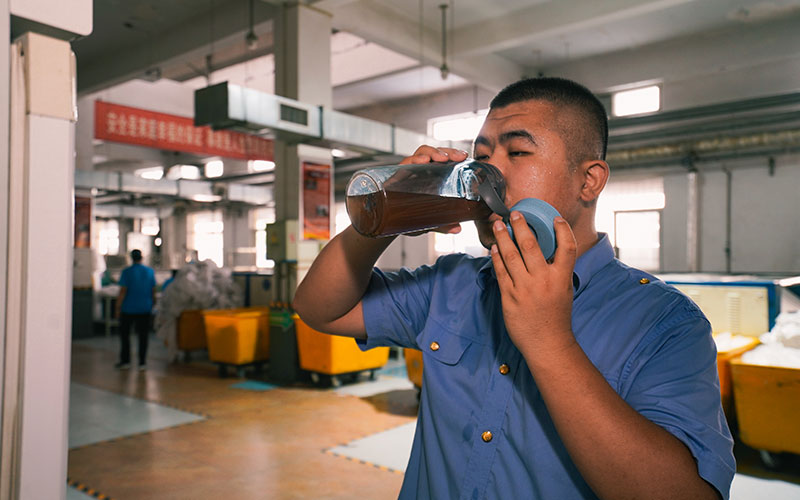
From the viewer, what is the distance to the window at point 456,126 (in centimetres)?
1205

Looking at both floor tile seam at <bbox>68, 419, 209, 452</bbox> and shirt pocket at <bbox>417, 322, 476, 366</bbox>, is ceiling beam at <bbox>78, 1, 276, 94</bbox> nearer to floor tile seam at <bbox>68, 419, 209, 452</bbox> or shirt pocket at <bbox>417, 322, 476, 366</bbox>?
floor tile seam at <bbox>68, 419, 209, 452</bbox>

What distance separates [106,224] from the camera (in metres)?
23.9

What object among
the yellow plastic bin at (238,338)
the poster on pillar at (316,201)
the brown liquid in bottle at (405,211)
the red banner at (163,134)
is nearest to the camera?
the brown liquid in bottle at (405,211)

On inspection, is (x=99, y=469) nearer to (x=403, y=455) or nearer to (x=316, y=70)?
(x=403, y=455)

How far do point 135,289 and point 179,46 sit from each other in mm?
3420

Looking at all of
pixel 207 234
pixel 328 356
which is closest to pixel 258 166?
pixel 207 234

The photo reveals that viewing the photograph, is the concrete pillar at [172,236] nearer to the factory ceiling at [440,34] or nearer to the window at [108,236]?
the window at [108,236]

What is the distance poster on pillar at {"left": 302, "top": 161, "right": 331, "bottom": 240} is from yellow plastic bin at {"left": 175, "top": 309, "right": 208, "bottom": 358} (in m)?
2.86

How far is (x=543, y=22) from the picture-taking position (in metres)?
7.48

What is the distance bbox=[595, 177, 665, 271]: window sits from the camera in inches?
409

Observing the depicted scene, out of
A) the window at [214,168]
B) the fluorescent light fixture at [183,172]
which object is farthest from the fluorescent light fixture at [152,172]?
the window at [214,168]

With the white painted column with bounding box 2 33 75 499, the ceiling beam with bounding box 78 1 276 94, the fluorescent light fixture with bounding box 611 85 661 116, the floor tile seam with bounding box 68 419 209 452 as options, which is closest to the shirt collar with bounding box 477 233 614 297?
the white painted column with bounding box 2 33 75 499

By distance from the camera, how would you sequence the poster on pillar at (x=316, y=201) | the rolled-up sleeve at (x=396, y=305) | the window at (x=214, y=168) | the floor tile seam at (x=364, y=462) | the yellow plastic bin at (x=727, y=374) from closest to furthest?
the rolled-up sleeve at (x=396, y=305)
the floor tile seam at (x=364, y=462)
the yellow plastic bin at (x=727, y=374)
the poster on pillar at (x=316, y=201)
the window at (x=214, y=168)

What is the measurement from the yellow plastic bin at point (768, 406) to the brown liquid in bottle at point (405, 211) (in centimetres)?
391
